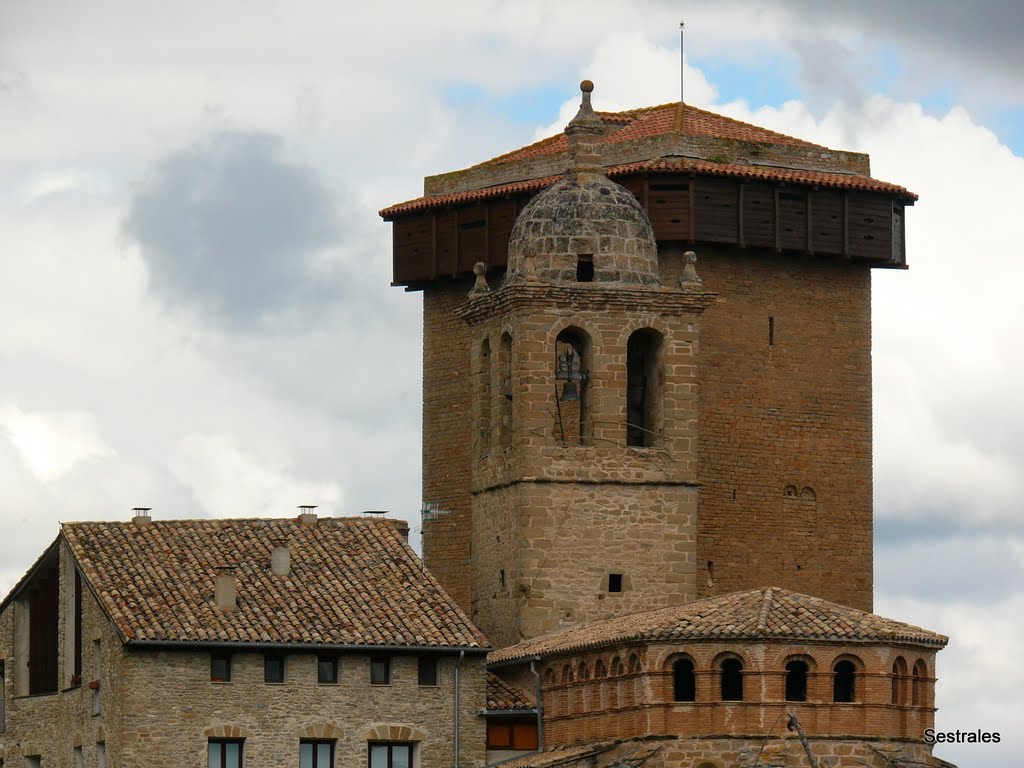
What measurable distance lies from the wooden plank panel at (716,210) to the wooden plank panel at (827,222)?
6.84 feet

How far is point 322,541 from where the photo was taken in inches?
2680

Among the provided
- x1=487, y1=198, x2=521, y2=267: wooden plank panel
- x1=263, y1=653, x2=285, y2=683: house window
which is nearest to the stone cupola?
x1=487, y1=198, x2=521, y2=267: wooden plank panel

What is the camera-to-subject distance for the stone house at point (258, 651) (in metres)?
63.6

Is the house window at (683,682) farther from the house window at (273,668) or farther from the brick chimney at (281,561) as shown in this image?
the brick chimney at (281,561)

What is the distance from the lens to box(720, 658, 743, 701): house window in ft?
201

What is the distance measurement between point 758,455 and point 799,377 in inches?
82.9

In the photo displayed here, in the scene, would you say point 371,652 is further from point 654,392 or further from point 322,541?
point 654,392

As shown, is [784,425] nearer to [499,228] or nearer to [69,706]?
[499,228]

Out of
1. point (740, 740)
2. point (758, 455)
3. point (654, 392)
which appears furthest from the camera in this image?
point (758, 455)

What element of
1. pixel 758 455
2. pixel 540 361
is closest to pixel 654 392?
pixel 540 361

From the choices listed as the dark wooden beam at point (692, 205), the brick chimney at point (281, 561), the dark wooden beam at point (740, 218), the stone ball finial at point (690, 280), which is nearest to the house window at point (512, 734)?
the brick chimney at point (281, 561)

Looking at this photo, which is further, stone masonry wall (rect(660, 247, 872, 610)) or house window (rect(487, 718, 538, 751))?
stone masonry wall (rect(660, 247, 872, 610))

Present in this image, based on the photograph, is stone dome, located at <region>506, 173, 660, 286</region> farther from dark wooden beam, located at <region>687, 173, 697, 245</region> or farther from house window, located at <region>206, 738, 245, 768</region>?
house window, located at <region>206, 738, 245, 768</region>

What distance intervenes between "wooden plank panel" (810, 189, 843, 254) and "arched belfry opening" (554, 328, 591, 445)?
916 centimetres
